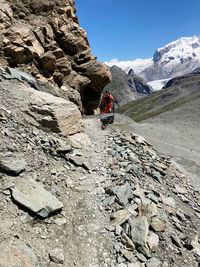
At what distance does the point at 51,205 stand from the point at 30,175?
1644 millimetres

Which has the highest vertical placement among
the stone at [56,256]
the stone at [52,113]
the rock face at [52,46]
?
the rock face at [52,46]

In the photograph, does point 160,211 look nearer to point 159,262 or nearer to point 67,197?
point 159,262

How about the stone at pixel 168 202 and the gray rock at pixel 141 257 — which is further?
the stone at pixel 168 202

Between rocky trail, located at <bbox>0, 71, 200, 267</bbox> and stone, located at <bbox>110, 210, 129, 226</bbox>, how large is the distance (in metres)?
0.04

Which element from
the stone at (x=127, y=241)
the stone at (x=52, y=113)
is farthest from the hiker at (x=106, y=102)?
the stone at (x=127, y=241)

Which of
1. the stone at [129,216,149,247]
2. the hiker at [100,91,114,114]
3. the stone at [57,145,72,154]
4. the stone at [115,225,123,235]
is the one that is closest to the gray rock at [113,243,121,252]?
the stone at [115,225,123,235]

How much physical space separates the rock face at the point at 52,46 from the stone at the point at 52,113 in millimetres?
10825

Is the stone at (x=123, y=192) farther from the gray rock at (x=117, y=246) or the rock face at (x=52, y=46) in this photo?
the rock face at (x=52, y=46)

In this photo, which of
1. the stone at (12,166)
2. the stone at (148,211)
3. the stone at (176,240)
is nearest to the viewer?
the stone at (12,166)

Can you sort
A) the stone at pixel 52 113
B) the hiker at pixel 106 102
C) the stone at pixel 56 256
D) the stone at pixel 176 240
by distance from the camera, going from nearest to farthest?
the stone at pixel 56 256
the stone at pixel 176 240
the stone at pixel 52 113
the hiker at pixel 106 102

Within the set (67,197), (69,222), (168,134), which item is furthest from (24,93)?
(168,134)

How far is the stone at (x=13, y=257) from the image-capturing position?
421 centimetres

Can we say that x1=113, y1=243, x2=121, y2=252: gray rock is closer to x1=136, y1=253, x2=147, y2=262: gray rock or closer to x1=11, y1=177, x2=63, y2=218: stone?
x1=136, y1=253, x2=147, y2=262: gray rock

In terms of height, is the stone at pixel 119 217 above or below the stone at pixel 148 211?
above
